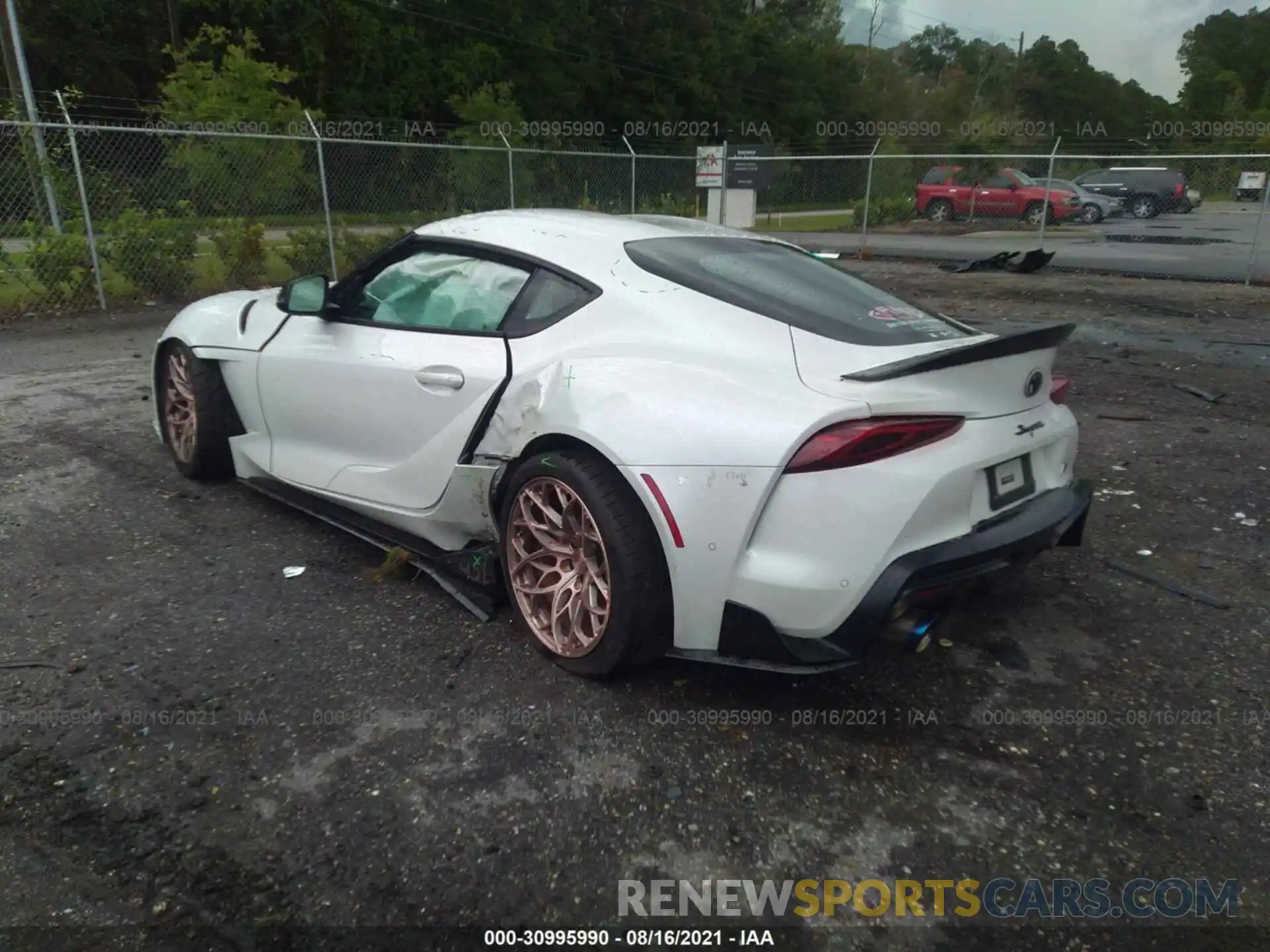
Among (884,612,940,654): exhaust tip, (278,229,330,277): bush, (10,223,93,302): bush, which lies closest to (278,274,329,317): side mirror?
(884,612,940,654): exhaust tip

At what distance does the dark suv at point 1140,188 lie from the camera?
902 inches

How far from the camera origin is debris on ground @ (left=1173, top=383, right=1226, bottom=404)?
630 centimetres

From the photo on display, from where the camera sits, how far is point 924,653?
3.07 metres

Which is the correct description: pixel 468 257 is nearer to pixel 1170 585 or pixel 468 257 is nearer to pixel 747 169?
pixel 1170 585

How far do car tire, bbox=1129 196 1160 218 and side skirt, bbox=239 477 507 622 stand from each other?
25.0 m

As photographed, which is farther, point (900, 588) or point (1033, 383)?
point (1033, 383)

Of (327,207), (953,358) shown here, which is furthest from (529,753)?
(327,207)

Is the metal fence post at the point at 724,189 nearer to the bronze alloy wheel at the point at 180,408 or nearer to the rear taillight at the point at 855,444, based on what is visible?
the bronze alloy wheel at the point at 180,408

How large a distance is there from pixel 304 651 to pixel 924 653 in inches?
83.0

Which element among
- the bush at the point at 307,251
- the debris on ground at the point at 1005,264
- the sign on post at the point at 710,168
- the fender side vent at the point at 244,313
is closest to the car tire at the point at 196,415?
the fender side vent at the point at 244,313

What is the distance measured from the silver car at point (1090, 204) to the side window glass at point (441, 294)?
2337 cm

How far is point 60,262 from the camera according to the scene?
10055 mm

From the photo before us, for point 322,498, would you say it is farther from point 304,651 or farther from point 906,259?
point 906,259

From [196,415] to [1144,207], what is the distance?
25.4m
